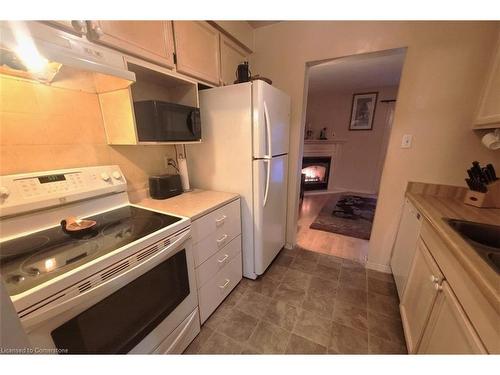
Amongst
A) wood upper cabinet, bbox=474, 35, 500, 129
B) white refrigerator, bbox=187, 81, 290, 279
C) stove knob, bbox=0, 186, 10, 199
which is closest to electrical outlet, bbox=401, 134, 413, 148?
wood upper cabinet, bbox=474, 35, 500, 129

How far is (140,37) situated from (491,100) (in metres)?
2.20

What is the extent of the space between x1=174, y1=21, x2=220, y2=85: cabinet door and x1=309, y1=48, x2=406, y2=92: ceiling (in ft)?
4.47

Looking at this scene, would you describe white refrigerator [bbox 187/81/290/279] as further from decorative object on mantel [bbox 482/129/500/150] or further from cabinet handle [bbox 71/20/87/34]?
decorative object on mantel [bbox 482/129/500/150]

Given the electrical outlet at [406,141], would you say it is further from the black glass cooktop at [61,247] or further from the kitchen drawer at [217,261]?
the black glass cooktop at [61,247]

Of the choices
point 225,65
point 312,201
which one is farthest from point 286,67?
point 312,201

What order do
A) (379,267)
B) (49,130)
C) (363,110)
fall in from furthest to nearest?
1. (363,110)
2. (379,267)
3. (49,130)

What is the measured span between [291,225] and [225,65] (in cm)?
179

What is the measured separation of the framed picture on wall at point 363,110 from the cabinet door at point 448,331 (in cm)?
418

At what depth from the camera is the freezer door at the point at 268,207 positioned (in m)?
1.54

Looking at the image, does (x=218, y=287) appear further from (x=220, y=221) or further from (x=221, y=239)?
(x=220, y=221)

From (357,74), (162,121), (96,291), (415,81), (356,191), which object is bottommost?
(356,191)

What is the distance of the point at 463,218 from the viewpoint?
1.09 meters

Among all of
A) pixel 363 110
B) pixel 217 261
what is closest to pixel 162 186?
pixel 217 261

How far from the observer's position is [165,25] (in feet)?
3.86
